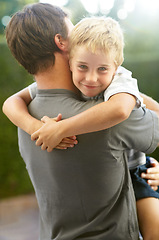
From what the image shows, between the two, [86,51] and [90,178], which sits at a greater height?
[86,51]

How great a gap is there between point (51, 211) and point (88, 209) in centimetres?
18

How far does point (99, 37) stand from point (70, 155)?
18.0 inches

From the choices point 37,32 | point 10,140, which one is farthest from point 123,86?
point 10,140

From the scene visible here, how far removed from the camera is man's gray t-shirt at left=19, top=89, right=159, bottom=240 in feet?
4.10

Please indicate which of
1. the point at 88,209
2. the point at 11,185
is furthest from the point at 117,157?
the point at 11,185

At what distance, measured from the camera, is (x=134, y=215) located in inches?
54.1

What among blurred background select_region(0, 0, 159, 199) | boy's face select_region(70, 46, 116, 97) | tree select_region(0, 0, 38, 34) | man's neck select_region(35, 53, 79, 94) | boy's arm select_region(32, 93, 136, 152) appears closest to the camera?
boy's arm select_region(32, 93, 136, 152)

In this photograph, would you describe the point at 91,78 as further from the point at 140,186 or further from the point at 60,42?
the point at 140,186

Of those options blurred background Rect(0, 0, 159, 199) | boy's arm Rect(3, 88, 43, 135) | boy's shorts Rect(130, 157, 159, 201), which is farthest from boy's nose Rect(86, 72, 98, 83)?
blurred background Rect(0, 0, 159, 199)

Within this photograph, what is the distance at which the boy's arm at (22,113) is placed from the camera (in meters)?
1.32

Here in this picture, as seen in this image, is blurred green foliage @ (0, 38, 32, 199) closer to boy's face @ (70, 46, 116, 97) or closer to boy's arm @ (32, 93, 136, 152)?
boy's face @ (70, 46, 116, 97)

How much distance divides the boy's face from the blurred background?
123 inches

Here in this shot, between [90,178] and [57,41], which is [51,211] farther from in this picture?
[57,41]

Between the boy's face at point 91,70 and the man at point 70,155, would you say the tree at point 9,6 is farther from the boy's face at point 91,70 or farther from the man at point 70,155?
the boy's face at point 91,70
